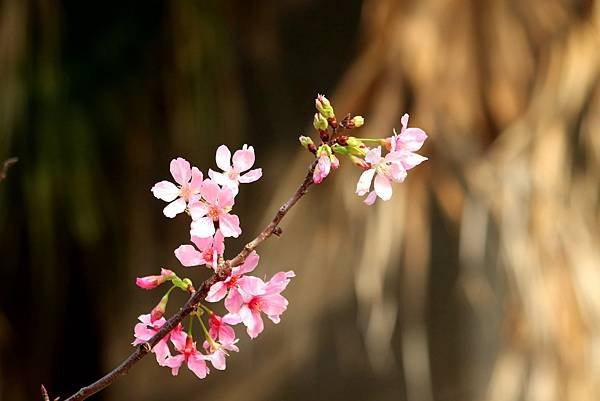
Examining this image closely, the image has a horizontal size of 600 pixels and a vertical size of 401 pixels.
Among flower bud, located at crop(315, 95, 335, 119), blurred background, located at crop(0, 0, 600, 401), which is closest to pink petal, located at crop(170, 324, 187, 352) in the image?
flower bud, located at crop(315, 95, 335, 119)

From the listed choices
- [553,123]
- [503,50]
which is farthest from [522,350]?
→ [503,50]

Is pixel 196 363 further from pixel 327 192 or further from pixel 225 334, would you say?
pixel 327 192

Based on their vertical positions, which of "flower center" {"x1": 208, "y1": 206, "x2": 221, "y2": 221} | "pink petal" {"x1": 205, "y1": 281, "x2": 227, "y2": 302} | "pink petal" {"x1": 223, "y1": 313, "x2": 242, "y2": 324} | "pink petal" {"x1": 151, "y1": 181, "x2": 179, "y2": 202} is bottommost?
"pink petal" {"x1": 223, "y1": 313, "x2": 242, "y2": 324}

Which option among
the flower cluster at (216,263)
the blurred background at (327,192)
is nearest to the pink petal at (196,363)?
the flower cluster at (216,263)

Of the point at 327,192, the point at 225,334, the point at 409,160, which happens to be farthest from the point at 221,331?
the point at 327,192

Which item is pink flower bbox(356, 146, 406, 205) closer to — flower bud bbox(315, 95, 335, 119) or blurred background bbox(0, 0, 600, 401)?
flower bud bbox(315, 95, 335, 119)

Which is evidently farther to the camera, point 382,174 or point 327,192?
point 327,192
